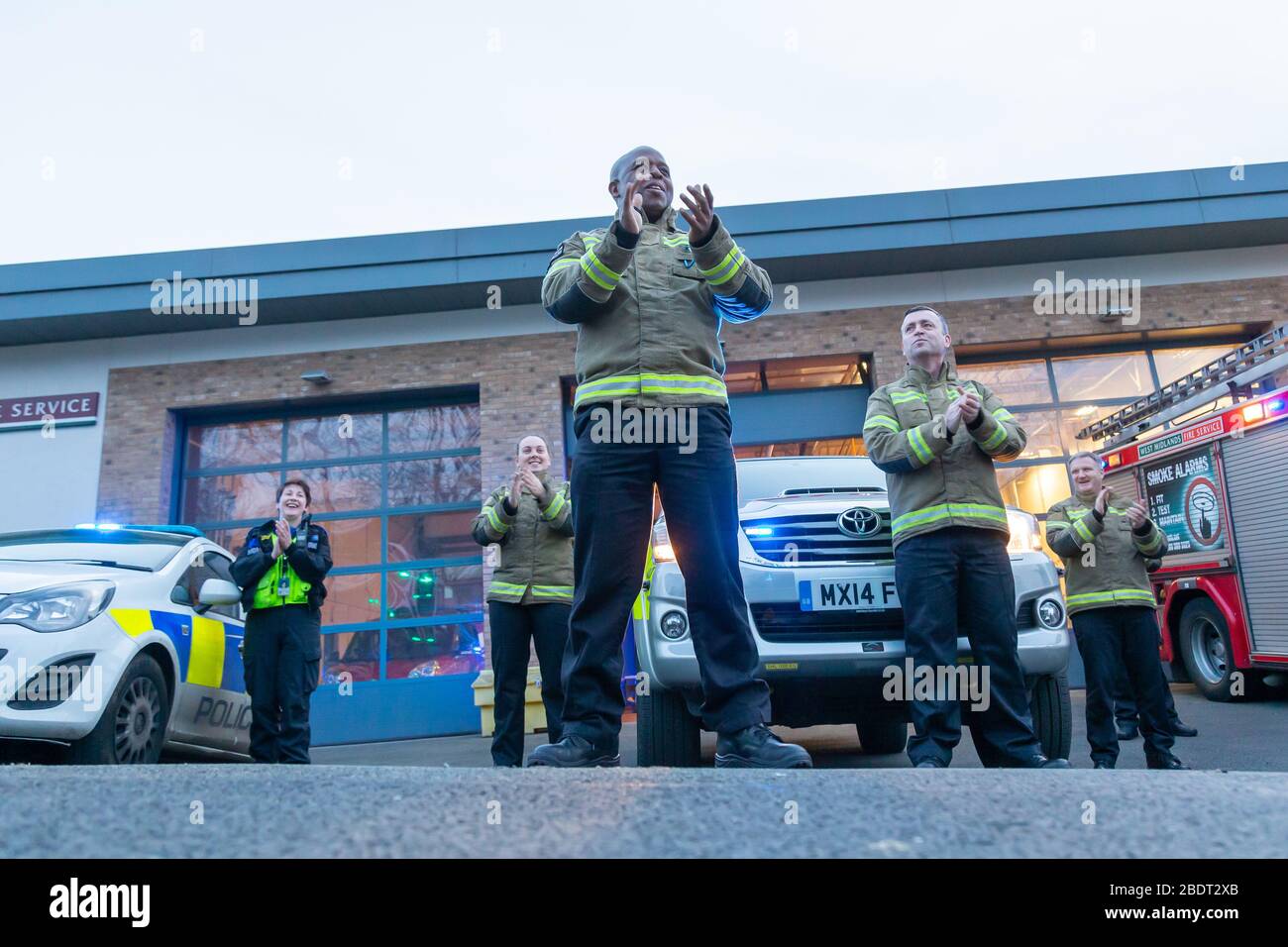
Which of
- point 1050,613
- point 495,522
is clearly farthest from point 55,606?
point 1050,613

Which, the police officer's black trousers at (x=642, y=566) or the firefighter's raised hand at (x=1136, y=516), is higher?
the firefighter's raised hand at (x=1136, y=516)

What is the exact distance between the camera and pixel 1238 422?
8.22 meters

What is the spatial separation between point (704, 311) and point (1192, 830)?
2.02 meters

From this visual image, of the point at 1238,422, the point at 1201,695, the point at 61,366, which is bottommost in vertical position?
the point at 1201,695

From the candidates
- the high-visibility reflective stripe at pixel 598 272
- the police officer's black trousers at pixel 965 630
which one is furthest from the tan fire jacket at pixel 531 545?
the high-visibility reflective stripe at pixel 598 272

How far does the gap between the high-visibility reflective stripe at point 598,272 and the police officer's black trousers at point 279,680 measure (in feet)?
10.2

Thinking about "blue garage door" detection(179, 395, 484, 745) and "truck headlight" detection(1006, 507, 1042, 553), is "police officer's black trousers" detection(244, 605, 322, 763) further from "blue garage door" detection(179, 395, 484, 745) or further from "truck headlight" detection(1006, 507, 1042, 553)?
"blue garage door" detection(179, 395, 484, 745)

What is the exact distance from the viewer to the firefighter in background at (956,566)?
130 inches

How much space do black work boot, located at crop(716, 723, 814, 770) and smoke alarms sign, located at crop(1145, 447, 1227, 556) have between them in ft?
25.6

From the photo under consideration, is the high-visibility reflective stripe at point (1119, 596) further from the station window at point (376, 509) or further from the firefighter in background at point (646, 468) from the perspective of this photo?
the station window at point (376, 509)

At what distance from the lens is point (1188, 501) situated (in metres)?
8.96

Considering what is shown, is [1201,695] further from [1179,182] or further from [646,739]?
[646,739]

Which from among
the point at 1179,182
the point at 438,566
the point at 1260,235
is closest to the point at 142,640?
the point at 438,566
